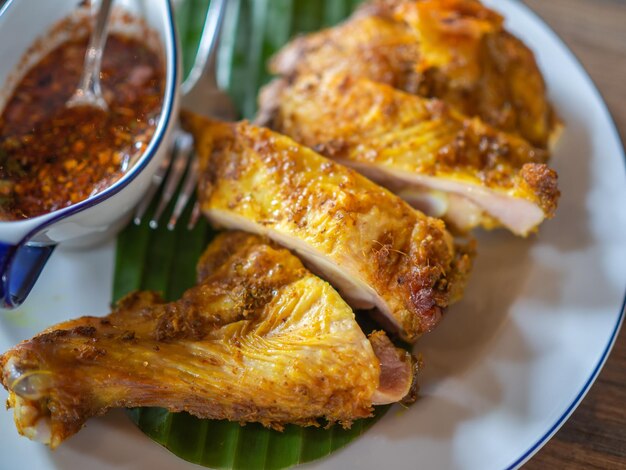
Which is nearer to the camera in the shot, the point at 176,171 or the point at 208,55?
the point at 176,171

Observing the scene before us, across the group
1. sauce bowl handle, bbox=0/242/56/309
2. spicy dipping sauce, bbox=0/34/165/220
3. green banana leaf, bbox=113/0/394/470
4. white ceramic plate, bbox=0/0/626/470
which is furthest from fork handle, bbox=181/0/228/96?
sauce bowl handle, bbox=0/242/56/309

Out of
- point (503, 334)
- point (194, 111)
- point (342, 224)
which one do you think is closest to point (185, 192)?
point (194, 111)

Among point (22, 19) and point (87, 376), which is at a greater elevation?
point (22, 19)

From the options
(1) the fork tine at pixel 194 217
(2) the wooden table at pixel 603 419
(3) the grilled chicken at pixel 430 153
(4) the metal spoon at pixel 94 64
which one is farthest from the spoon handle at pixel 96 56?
(2) the wooden table at pixel 603 419

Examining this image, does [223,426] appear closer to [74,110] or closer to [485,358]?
[485,358]

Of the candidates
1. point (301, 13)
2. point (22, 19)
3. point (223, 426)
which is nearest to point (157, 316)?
point (223, 426)

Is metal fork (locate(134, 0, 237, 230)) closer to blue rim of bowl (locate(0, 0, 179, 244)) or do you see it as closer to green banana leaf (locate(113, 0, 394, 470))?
green banana leaf (locate(113, 0, 394, 470))

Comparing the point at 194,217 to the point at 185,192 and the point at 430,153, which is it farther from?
the point at 430,153

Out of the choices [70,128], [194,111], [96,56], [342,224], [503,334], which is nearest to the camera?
[342,224]
